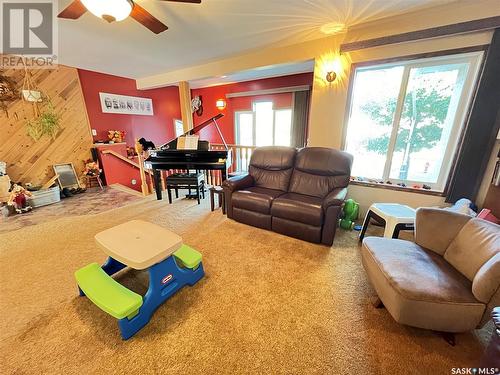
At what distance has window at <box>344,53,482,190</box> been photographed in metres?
2.23

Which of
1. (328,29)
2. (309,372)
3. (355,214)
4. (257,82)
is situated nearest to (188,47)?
(328,29)

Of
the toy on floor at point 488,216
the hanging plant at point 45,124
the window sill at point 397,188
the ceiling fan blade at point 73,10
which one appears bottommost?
the toy on floor at point 488,216

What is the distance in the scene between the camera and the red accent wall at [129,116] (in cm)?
432

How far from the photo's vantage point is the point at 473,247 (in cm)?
125

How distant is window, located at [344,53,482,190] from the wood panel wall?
530 cm

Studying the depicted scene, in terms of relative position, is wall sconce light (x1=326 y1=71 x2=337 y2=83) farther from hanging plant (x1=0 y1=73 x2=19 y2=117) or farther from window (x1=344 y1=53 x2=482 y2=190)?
hanging plant (x1=0 y1=73 x2=19 y2=117)

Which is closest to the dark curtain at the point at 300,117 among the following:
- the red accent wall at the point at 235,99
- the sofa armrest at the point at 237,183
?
the red accent wall at the point at 235,99

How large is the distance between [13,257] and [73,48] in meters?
3.14

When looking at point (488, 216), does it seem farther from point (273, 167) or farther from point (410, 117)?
point (273, 167)

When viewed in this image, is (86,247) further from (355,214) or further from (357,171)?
(357,171)

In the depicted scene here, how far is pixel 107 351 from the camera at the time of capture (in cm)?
115

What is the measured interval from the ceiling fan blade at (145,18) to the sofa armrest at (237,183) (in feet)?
5.80

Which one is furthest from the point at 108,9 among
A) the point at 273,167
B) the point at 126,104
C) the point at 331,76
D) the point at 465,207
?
the point at 126,104

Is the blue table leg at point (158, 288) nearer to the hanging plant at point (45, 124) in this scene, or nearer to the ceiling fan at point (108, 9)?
the ceiling fan at point (108, 9)
